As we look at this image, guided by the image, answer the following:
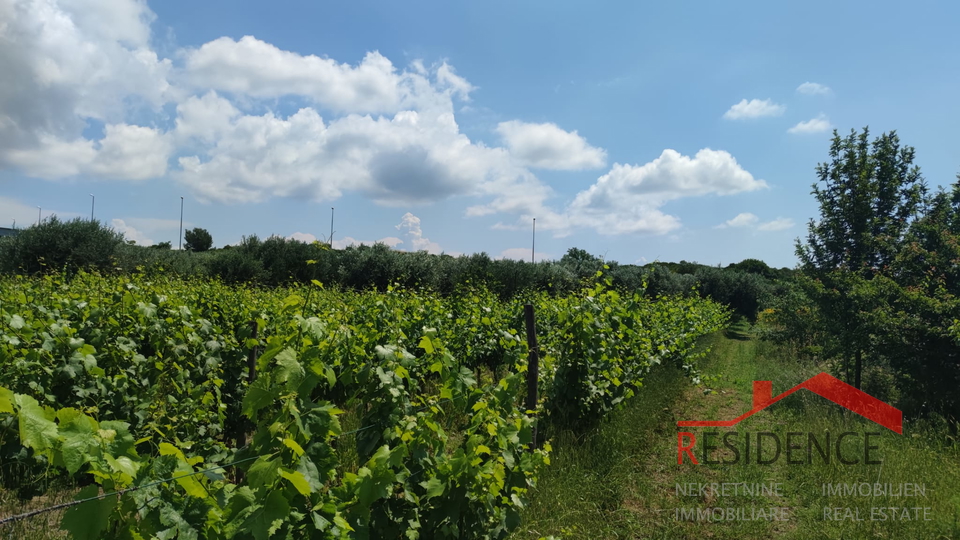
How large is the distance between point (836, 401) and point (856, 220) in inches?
150

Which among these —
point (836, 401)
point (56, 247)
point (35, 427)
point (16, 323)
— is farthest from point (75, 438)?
point (56, 247)

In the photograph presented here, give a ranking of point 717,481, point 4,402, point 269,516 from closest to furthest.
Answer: point 4,402
point 269,516
point 717,481

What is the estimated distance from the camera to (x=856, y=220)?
31.3ft

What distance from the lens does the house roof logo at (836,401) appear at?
6.36 m

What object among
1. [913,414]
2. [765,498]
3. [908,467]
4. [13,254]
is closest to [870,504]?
[765,498]

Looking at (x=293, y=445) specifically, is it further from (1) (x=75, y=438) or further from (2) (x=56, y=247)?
(2) (x=56, y=247)

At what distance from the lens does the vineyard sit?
1.50 m

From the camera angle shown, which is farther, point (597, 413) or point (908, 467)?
point (597, 413)

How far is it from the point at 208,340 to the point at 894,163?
1198 cm

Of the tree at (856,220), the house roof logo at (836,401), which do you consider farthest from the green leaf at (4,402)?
the tree at (856,220)

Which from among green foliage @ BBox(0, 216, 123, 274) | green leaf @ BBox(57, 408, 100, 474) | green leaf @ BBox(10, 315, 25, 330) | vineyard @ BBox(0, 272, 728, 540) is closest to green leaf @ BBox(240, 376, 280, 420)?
vineyard @ BBox(0, 272, 728, 540)

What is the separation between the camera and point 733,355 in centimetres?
1370

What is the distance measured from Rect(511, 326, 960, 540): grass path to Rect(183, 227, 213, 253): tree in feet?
184

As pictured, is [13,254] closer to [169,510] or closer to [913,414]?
[169,510]
